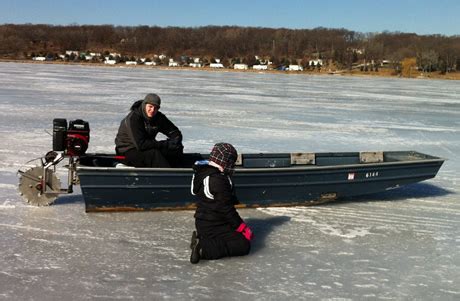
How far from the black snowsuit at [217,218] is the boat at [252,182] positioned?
837mm

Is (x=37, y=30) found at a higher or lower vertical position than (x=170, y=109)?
higher

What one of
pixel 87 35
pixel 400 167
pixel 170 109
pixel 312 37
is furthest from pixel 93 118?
pixel 87 35

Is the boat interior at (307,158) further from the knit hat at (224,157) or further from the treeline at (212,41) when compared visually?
the treeline at (212,41)

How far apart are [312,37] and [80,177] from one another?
121823mm

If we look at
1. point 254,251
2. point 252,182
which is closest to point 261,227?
point 252,182

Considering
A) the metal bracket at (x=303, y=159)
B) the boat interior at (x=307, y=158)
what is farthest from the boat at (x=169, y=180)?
the metal bracket at (x=303, y=159)

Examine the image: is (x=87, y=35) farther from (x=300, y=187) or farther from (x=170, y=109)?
(x=300, y=187)

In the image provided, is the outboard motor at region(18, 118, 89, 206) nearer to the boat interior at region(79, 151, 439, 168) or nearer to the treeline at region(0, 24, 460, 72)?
the boat interior at region(79, 151, 439, 168)

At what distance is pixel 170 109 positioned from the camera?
1330 centimetres

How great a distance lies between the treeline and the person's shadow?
3790 inches

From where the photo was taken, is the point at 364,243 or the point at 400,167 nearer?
the point at 364,243

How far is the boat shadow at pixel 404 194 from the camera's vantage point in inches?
220

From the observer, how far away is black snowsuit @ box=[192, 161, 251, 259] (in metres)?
3.64

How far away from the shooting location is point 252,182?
4.79m
